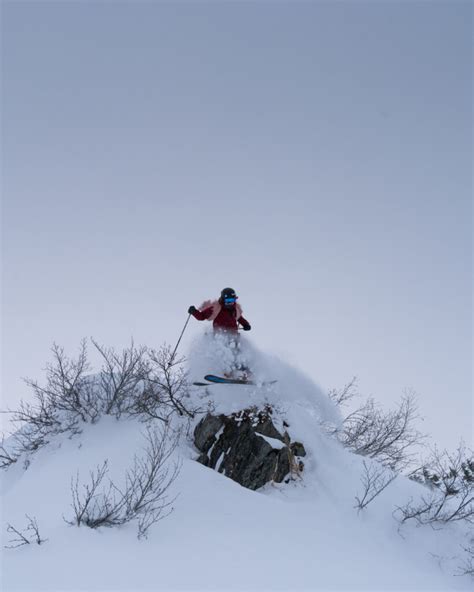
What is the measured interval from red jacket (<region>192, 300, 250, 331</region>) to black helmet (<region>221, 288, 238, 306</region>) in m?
0.12

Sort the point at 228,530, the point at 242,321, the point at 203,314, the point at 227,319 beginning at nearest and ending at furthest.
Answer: the point at 228,530 < the point at 203,314 < the point at 227,319 < the point at 242,321

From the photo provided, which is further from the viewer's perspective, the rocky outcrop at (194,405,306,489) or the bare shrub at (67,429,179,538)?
the rocky outcrop at (194,405,306,489)

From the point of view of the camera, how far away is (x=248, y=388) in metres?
10.5

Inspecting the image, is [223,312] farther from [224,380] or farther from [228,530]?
[228,530]

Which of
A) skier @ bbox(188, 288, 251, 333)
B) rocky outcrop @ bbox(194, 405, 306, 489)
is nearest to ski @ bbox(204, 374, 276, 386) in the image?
rocky outcrop @ bbox(194, 405, 306, 489)

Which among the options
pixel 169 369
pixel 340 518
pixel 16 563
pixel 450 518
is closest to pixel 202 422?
pixel 169 369

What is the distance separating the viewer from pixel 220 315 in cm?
1123

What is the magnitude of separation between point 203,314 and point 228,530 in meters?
5.17

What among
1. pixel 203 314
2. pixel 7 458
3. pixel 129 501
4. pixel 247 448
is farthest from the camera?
pixel 203 314

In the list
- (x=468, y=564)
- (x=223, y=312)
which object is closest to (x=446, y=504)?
(x=468, y=564)

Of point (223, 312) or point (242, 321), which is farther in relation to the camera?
point (242, 321)

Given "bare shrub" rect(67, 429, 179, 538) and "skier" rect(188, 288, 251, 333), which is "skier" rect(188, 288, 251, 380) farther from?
"bare shrub" rect(67, 429, 179, 538)

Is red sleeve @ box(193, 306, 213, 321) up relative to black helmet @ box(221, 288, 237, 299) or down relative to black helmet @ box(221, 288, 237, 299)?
down

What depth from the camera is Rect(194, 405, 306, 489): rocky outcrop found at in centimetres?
880
